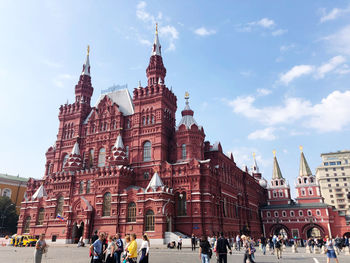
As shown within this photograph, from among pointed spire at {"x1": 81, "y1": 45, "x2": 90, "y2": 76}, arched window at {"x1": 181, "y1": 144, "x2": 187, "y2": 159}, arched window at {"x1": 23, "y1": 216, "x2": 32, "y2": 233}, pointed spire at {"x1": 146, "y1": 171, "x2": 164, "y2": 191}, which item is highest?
pointed spire at {"x1": 81, "y1": 45, "x2": 90, "y2": 76}

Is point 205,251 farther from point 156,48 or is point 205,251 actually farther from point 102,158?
point 156,48

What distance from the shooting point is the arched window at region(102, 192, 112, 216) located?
131 ft

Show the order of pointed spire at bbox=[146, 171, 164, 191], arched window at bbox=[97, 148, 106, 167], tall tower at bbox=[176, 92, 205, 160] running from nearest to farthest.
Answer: pointed spire at bbox=[146, 171, 164, 191]
tall tower at bbox=[176, 92, 205, 160]
arched window at bbox=[97, 148, 106, 167]

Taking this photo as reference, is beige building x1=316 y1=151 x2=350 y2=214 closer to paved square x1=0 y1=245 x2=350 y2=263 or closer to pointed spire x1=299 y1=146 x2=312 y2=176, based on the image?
pointed spire x1=299 y1=146 x2=312 y2=176

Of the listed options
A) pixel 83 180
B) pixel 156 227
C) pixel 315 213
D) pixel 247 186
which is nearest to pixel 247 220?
pixel 247 186

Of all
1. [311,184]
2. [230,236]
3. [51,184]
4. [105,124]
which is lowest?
[230,236]

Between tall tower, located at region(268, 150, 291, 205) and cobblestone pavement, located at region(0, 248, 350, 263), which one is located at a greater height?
tall tower, located at region(268, 150, 291, 205)

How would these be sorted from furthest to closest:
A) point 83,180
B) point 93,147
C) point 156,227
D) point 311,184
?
point 311,184 < point 93,147 < point 83,180 < point 156,227

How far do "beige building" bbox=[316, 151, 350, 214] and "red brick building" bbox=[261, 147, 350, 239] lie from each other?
39.3m

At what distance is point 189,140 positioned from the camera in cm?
4331

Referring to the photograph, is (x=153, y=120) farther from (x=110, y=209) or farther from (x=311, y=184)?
(x=311, y=184)

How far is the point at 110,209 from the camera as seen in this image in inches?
1564

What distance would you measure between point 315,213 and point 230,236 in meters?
38.3

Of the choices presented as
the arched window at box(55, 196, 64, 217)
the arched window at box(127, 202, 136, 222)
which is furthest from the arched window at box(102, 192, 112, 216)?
the arched window at box(55, 196, 64, 217)
